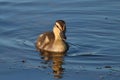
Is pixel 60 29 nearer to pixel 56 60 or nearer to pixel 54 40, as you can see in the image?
pixel 54 40

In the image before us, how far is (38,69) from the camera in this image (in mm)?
14766

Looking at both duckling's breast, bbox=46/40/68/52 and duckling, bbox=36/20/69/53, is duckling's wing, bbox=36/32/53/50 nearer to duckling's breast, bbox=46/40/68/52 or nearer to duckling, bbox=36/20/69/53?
duckling, bbox=36/20/69/53

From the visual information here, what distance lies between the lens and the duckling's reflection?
576 inches

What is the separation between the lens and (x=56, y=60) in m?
15.9

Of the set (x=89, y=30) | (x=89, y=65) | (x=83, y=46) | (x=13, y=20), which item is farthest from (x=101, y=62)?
(x=13, y=20)

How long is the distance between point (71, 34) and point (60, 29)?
120 cm

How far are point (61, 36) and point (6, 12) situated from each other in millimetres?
3750

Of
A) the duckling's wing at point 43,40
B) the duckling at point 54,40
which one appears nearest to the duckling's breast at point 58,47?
the duckling at point 54,40

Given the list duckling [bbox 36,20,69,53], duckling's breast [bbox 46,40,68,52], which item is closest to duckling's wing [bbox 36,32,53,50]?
duckling [bbox 36,20,69,53]

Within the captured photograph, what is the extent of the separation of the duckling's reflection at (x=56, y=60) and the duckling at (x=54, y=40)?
21 cm

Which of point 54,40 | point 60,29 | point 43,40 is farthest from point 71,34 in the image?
point 43,40

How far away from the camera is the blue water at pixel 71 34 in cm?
1488

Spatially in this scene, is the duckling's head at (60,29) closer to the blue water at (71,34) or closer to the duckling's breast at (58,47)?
the duckling's breast at (58,47)

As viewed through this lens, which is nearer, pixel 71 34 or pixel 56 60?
pixel 56 60
